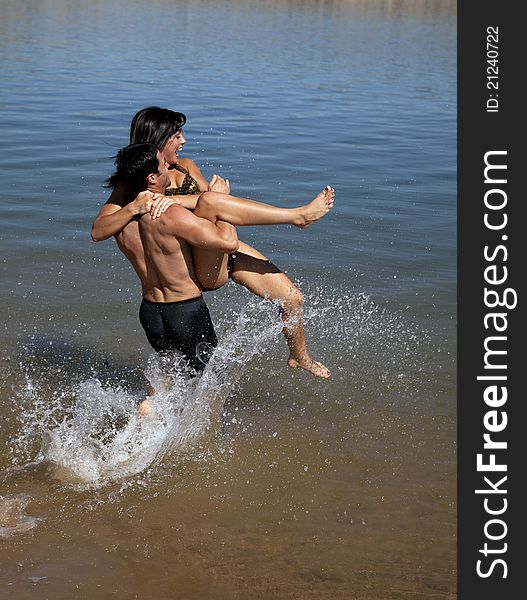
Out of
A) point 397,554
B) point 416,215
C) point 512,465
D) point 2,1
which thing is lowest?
point 397,554

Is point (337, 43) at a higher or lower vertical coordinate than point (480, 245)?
higher

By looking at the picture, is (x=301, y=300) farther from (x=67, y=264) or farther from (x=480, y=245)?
(x=67, y=264)

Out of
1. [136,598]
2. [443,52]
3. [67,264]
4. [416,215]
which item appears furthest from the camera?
[443,52]

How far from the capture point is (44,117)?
57.9 ft

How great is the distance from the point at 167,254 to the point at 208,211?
1.14 ft

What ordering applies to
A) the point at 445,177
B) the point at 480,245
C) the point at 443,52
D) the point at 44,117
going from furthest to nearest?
the point at 443,52 < the point at 44,117 < the point at 445,177 < the point at 480,245

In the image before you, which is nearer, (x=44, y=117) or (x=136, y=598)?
(x=136, y=598)

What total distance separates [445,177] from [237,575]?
1002 centimetres

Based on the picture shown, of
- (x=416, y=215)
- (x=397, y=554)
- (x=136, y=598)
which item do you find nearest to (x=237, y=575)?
(x=136, y=598)

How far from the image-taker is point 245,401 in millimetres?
6859

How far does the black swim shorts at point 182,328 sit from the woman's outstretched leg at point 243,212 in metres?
0.56

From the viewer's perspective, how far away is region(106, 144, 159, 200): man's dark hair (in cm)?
540

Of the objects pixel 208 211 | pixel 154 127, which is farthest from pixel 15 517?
pixel 154 127

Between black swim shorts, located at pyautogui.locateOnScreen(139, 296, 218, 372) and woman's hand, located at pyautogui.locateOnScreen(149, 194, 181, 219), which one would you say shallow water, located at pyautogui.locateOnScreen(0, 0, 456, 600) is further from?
woman's hand, located at pyautogui.locateOnScreen(149, 194, 181, 219)
